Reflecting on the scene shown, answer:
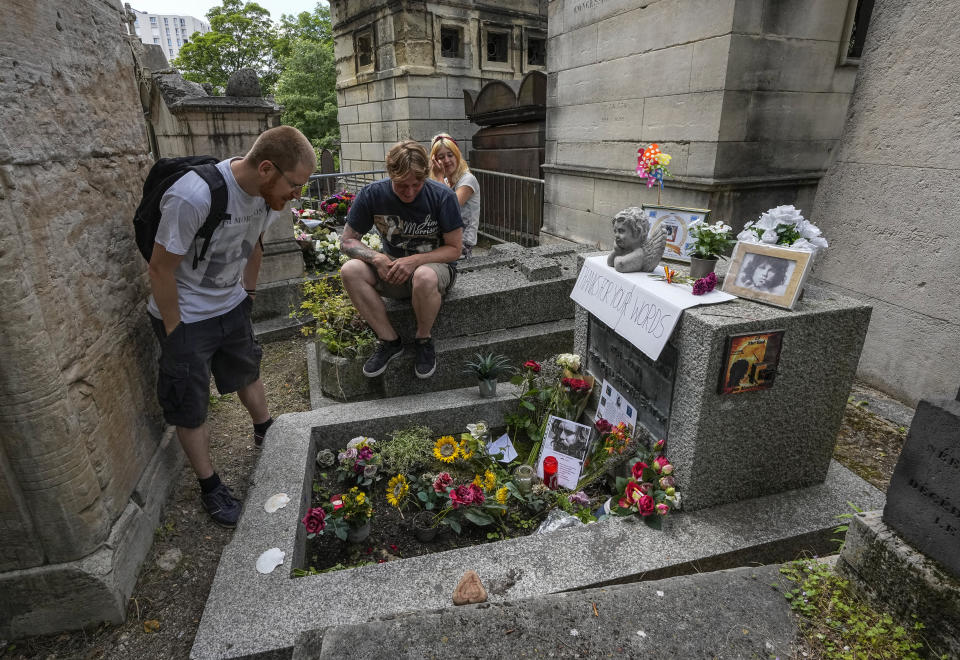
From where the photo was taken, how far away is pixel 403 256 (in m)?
3.80

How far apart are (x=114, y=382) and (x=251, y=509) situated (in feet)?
2.96

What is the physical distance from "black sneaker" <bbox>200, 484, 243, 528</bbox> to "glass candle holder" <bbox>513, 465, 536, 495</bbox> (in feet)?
4.99

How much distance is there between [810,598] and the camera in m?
1.91

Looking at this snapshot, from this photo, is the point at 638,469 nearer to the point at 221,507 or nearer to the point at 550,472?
the point at 550,472

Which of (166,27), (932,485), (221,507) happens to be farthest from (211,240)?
(166,27)

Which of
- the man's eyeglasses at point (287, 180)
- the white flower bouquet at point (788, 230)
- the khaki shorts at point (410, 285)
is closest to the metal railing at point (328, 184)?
the khaki shorts at point (410, 285)

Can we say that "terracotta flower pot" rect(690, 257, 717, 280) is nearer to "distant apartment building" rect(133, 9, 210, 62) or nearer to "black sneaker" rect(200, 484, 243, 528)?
"black sneaker" rect(200, 484, 243, 528)

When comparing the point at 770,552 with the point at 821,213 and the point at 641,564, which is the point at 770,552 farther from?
the point at 821,213

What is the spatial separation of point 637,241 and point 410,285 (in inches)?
64.8

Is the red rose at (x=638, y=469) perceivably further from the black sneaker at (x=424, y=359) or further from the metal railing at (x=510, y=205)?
the metal railing at (x=510, y=205)

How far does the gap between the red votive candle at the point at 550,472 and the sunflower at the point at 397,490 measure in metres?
0.83

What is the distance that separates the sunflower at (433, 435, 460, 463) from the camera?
10.2 ft

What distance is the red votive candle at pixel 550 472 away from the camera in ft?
10.1

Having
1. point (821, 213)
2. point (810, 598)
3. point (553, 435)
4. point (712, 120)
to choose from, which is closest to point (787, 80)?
point (712, 120)
